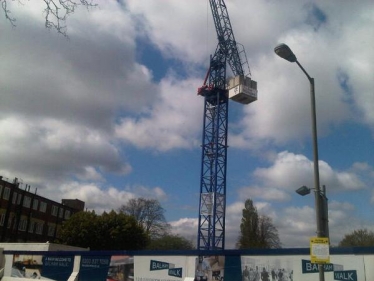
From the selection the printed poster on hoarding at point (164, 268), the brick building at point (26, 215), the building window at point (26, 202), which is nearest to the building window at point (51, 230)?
the brick building at point (26, 215)

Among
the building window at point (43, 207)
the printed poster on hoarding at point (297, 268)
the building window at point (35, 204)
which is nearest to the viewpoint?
the printed poster on hoarding at point (297, 268)

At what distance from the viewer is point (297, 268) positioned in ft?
59.3

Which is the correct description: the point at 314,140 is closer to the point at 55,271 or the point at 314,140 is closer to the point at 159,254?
the point at 159,254

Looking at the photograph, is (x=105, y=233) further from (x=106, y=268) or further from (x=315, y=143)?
(x=315, y=143)

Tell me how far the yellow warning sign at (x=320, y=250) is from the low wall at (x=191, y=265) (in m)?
7.96

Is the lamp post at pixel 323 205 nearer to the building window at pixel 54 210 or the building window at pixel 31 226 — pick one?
the building window at pixel 31 226

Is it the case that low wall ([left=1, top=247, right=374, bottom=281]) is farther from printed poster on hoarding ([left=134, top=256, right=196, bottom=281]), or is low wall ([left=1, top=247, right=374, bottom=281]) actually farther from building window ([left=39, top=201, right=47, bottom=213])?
building window ([left=39, top=201, right=47, bottom=213])

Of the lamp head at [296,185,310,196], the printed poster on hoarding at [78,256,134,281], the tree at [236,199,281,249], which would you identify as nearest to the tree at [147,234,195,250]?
the tree at [236,199,281,249]

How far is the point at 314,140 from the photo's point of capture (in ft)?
35.6

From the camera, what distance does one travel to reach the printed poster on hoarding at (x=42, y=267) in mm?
26598

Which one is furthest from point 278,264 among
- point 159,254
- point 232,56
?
point 232,56

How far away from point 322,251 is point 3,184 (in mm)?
57855

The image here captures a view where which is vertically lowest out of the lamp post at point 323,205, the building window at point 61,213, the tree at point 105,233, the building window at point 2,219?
the lamp post at point 323,205

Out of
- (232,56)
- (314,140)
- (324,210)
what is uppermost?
(232,56)
